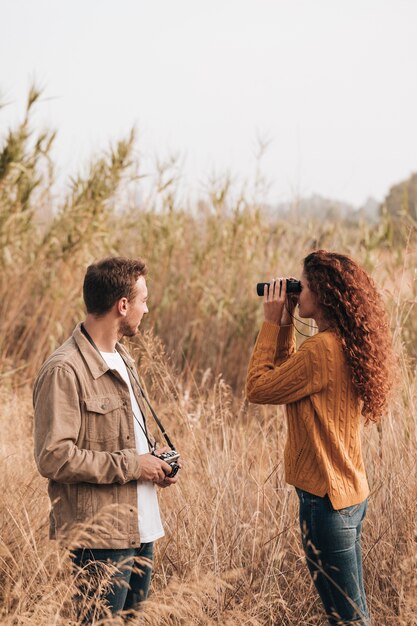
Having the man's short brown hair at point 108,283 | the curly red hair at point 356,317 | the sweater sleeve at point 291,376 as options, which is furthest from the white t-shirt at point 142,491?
the curly red hair at point 356,317

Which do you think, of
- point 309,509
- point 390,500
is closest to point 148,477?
point 309,509

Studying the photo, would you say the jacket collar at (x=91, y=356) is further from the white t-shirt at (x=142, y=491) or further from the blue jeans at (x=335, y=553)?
the blue jeans at (x=335, y=553)

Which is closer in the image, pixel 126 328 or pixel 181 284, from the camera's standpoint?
pixel 126 328

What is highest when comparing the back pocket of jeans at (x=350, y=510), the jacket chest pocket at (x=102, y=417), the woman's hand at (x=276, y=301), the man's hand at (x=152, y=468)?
the woman's hand at (x=276, y=301)

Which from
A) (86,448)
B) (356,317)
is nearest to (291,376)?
(356,317)

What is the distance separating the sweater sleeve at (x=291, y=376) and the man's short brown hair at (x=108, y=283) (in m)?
0.52

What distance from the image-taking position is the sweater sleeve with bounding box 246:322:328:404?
260 cm

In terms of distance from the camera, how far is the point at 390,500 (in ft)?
11.6

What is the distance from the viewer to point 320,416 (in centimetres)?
261

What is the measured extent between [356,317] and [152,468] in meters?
0.85

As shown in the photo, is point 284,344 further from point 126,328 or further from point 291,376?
point 126,328

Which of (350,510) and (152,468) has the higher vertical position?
(152,468)

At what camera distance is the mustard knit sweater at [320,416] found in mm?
2600

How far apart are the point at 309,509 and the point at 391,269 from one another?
421 cm
